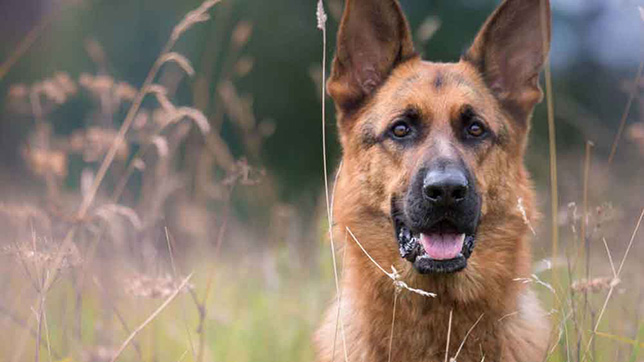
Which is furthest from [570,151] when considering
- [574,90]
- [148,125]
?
[148,125]

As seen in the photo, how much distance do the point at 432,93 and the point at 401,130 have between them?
24 centimetres

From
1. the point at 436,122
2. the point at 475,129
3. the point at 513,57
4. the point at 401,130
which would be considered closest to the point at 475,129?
the point at 475,129

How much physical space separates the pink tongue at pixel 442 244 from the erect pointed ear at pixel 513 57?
902 millimetres

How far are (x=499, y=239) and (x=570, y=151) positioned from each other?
301 inches

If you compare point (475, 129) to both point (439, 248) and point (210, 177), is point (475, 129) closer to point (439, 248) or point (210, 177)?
point (439, 248)

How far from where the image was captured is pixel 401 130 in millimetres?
3453

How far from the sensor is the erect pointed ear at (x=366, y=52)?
3.57 meters

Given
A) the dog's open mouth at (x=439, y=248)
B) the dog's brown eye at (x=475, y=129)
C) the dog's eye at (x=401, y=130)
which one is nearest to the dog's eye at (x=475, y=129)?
the dog's brown eye at (x=475, y=129)

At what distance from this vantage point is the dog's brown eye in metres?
3.44

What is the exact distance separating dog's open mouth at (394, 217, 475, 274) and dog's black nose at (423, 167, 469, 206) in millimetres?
115

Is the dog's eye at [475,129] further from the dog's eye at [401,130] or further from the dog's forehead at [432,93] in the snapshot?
the dog's eye at [401,130]

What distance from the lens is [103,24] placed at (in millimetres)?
11523

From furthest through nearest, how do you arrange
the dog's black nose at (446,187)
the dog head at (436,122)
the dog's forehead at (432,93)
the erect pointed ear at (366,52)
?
the erect pointed ear at (366,52)
the dog's forehead at (432,93)
the dog head at (436,122)
the dog's black nose at (446,187)

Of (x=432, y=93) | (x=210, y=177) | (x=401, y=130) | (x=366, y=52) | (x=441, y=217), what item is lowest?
(x=210, y=177)
